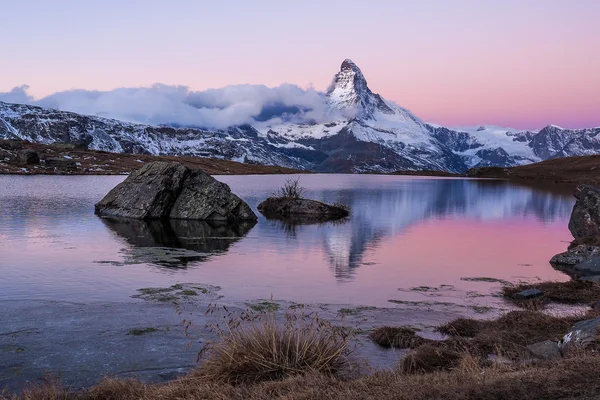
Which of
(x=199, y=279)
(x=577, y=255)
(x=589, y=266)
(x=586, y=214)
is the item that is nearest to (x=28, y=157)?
(x=199, y=279)

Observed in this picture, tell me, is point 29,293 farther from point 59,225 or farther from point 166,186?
point 166,186

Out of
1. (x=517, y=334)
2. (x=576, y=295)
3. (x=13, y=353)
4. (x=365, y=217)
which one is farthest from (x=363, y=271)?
(x=365, y=217)

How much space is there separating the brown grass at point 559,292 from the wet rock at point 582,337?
223 inches

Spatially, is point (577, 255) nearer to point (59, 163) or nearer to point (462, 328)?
point (462, 328)

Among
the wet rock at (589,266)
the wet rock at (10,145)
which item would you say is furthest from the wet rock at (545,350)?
the wet rock at (10,145)

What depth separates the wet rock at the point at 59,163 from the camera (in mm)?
120800

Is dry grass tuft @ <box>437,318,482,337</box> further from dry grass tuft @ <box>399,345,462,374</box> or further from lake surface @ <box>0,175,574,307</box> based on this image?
lake surface @ <box>0,175,574,307</box>

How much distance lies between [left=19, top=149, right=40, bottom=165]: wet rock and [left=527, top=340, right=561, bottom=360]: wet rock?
414ft

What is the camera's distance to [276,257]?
94.0 feet

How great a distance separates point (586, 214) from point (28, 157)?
117m

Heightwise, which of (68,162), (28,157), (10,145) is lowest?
(68,162)

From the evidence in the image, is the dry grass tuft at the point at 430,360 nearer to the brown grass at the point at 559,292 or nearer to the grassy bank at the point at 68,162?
the brown grass at the point at 559,292

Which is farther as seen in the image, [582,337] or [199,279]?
[199,279]

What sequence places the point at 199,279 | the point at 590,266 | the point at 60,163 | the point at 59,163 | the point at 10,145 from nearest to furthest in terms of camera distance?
the point at 199,279 → the point at 590,266 → the point at 59,163 → the point at 60,163 → the point at 10,145
